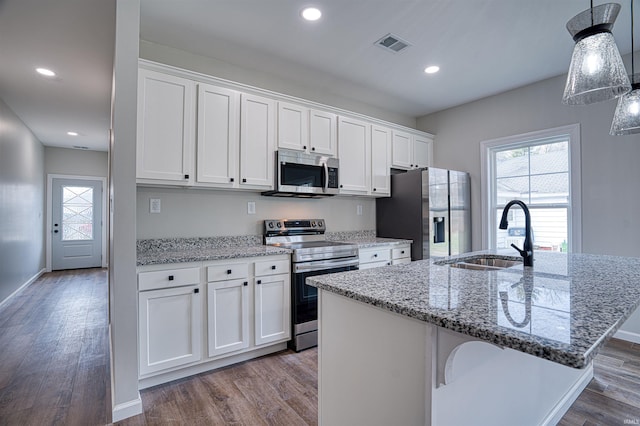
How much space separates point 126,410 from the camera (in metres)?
1.84

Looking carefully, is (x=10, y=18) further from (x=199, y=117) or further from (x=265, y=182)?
(x=265, y=182)

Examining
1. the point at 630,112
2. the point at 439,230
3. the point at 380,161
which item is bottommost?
the point at 439,230

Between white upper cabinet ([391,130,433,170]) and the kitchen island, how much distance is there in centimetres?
264

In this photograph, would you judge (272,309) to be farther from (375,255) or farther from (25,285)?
(25,285)

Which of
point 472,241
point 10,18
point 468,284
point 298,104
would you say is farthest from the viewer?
point 472,241

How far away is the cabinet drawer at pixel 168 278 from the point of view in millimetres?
2070

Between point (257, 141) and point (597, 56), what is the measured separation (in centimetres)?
234

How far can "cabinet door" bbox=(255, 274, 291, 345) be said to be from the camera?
2.56m

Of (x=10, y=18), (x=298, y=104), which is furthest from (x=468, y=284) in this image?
(x=10, y=18)

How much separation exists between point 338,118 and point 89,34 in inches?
91.6

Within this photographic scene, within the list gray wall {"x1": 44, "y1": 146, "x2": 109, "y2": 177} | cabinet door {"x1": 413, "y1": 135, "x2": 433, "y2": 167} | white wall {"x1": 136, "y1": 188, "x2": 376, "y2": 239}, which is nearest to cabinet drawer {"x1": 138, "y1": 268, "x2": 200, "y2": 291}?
white wall {"x1": 136, "y1": 188, "x2": 376, "y2": 239}

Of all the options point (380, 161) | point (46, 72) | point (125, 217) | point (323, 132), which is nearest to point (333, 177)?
point (323, 132)

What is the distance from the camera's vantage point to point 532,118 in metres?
3.59

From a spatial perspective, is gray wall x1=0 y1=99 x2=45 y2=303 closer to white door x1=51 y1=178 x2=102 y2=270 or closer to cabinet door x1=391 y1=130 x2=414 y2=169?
white door x1=51 y1=178 x2=102 y2=270
